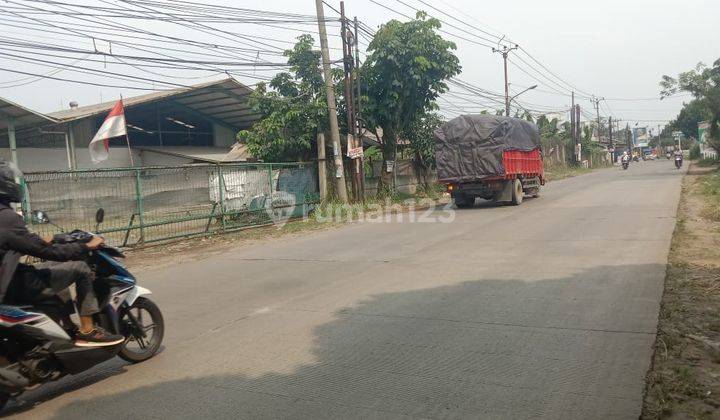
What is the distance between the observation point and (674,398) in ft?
12.2

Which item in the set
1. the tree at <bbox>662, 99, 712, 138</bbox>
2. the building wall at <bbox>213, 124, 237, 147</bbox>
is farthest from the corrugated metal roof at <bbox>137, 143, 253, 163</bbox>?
the tree at <bbox>662, 99, 712, 138</bbox>

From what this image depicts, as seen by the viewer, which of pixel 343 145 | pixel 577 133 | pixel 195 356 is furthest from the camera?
pixel 577 133

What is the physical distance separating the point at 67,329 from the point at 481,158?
1512 cm

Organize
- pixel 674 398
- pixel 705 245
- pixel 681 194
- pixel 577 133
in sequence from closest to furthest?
pixel 674 398
pixel 705 245
pixel 681 194
pixel 577 133

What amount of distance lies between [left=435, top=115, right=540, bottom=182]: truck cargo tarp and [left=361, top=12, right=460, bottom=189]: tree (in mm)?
3350

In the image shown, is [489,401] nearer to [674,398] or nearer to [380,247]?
[674,398]

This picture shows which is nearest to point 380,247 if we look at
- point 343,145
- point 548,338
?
point 548,338

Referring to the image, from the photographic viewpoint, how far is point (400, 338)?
5.18 metres

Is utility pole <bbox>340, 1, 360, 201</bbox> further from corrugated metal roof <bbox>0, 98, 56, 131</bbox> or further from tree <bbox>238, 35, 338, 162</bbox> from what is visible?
corrugated metal roof <bbox>0, 98, 56, 131</bbox>

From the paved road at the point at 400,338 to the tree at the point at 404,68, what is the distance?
40.5 ft

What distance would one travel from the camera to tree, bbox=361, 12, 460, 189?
21.0 meters

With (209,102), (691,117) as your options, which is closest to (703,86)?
(691,117)

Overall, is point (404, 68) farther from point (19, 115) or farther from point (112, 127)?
point (19, 115)

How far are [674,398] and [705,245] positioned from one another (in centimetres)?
659
